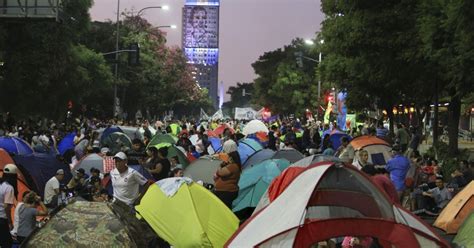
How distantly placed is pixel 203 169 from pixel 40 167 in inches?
151

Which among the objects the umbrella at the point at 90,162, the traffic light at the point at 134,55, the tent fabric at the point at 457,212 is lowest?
the tent fabric at the point at 457,212

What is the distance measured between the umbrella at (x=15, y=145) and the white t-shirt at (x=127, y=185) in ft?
30.9

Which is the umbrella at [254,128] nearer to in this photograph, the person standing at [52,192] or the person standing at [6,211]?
the person standing at [52,192]

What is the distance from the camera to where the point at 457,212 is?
13477 millimetres

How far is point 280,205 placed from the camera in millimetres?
8539

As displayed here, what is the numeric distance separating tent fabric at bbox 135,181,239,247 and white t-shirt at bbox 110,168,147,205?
210 millimetres

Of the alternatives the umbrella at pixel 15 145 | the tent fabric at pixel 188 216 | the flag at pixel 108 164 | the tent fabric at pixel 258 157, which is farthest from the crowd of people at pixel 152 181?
the tent fabric at pixel 258 157

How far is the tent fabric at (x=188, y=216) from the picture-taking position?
36.4 ft

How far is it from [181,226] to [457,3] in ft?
27.2

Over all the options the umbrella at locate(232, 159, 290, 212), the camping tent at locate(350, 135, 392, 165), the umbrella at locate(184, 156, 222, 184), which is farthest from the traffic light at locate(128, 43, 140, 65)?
the umbrella at locate(232, 159, 290, 212)

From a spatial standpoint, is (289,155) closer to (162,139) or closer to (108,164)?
(162,139)

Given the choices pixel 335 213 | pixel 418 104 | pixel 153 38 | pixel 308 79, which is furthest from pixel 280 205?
pixel 308 79

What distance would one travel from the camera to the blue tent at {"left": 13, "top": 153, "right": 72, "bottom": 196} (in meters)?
16.1

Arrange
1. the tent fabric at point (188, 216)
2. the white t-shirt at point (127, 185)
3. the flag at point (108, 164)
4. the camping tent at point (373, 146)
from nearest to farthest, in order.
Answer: the tent fabric at point (188, 216) < the white t-shirt at point (127, 185) < the flag at point (108, 164) < the camping tent at point (373, 146)
